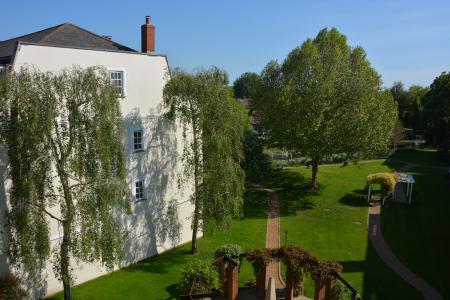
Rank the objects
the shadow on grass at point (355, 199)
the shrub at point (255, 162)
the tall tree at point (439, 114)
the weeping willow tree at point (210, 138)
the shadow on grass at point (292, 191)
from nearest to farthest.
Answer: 1. the weeping willow tree at point (210, 138)
2. the shadow on grass at point (292, 191)
3. the shadow on grass at point (355, 199)
4. the shrub at point (255, 162)
5. the tall tree at point (439, 114)

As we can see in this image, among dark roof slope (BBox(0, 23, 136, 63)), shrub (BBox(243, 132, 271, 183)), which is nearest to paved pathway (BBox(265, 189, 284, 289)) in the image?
shrub (BBox(243, 132, 271, 183))

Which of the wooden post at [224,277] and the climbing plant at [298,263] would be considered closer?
the climbing plant at [298,263]

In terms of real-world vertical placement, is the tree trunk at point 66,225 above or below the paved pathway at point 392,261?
above

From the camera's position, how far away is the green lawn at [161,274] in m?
20.1

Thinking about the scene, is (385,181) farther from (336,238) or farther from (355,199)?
(336,238)

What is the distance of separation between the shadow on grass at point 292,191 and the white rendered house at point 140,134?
11.6 m

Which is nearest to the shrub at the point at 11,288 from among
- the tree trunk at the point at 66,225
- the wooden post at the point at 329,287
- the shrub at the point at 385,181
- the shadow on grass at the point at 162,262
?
the tree trunk at the point at 66,225

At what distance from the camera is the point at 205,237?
28.7m

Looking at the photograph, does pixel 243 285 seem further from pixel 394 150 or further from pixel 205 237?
pixel 394 150

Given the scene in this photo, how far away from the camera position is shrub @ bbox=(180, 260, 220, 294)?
19453 millimetres

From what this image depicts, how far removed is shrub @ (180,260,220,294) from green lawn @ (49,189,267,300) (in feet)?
3.30

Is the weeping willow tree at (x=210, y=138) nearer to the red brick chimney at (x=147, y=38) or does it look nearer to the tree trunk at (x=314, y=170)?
the red brick chimney at (x=147, y=38)

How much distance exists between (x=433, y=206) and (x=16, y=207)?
34.7m

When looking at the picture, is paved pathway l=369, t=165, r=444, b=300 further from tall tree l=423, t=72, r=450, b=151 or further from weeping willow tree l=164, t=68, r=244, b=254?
tall tree l=423, t=72, r=450, b=151
